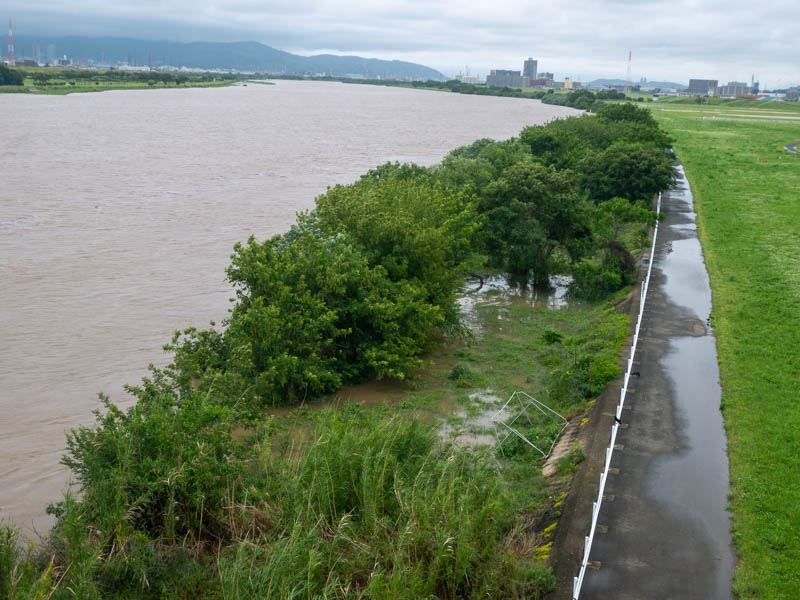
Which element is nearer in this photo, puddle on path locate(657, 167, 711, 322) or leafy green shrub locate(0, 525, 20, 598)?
leafy green shrub locate(0, 525, 20, 598)

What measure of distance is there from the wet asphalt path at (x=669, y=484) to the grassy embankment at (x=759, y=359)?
1.08 ft

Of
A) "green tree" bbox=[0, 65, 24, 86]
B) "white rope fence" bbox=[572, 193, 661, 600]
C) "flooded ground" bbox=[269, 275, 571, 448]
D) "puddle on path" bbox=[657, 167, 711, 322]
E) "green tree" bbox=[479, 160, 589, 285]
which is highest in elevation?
"green tree" bbox=[0, 65, 24, 86]

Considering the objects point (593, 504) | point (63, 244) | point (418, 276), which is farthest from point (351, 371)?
point (63, 244)

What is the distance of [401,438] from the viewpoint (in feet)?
39.2

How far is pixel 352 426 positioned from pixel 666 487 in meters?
5.59

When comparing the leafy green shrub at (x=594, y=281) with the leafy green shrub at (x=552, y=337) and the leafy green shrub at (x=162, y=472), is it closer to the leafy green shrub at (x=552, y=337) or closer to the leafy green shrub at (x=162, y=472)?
the leafy green shrub at (x=552, y=337)

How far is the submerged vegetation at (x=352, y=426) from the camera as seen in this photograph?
8859 millimetres

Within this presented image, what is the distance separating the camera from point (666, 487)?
12.2 m

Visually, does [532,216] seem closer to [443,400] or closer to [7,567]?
[443,400]

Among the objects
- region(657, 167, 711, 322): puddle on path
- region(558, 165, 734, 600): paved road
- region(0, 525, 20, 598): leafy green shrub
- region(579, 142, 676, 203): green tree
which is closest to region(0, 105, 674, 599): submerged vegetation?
region(0, 525, 20, 598): leafy green shrub

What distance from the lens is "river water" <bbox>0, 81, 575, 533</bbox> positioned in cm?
1748

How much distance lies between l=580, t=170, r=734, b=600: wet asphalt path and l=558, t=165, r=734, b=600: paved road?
0.02 metres

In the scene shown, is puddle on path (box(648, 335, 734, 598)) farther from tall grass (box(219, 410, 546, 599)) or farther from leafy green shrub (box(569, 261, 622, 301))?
leafy green shrub (box(569, 261, 622, 301))

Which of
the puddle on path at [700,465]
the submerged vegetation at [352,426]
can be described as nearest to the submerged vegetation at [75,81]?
the submerged vegetation at [352,426]
